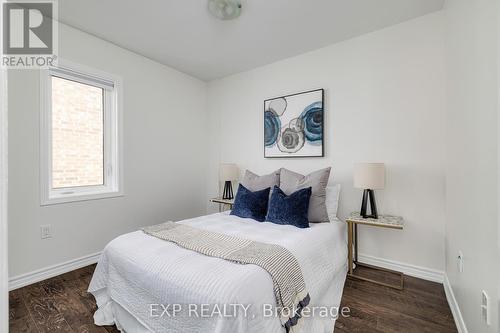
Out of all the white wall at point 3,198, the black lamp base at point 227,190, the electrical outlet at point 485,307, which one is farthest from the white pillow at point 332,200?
the white wall at point 3,198

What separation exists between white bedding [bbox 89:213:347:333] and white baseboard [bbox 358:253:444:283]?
1.92ft

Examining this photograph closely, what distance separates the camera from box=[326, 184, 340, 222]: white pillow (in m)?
2.54

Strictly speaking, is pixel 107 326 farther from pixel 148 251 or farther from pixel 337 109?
pixel 337 109

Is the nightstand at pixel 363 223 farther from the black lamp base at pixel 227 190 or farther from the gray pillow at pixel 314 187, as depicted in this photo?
the black lamp base at pixel 227 190

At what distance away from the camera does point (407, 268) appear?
2.38 m

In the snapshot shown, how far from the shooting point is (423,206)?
232 centimetres

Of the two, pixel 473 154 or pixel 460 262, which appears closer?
pixel 473 154

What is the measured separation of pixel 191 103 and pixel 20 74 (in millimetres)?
2056

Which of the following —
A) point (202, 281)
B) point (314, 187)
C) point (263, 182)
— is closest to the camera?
point (202, 281)

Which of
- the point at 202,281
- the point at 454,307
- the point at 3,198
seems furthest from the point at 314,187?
the point at 3,198

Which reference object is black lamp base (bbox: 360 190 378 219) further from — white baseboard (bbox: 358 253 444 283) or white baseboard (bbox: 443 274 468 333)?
white baseboard (bbox: 443 274 468 333)

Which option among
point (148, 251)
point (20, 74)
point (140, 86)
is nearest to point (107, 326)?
point (148, 251)

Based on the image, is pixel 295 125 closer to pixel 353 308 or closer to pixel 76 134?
pixel 353 308

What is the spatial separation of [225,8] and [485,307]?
277 centimetres
